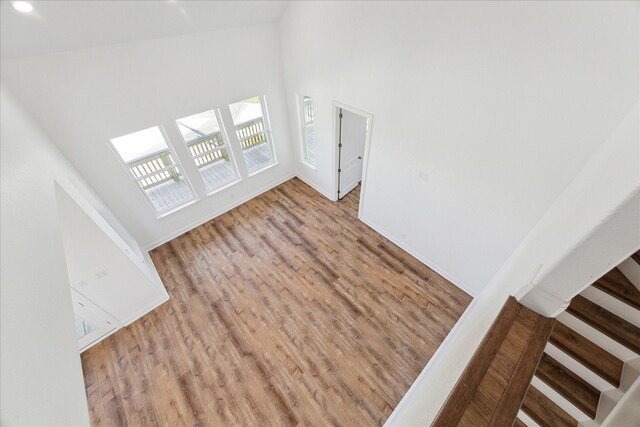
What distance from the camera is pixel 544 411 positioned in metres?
1.39

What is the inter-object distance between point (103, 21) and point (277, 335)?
13.3ft

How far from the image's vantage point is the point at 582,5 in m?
1.68

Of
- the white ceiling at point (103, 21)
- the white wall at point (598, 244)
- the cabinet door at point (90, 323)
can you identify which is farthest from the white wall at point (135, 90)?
the white wall at point (598, 244)

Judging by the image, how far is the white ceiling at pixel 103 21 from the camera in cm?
213

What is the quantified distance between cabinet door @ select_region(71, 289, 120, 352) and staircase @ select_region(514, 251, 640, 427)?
173 inches

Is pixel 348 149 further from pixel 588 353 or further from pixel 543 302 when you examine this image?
pixel 588 353

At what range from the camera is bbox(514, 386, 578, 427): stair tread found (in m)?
1.33

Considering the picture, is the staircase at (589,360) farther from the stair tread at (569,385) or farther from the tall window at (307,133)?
the tall window at (307,133)

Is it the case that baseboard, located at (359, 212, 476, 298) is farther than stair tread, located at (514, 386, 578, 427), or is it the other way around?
baseboard, located at (359, 212, 476, 298)

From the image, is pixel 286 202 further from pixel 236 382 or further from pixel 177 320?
pixel 236 382

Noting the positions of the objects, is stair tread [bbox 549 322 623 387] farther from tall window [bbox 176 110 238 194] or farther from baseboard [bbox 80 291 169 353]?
tall window [bbox 176 110 238 194]

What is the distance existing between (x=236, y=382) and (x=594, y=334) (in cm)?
332

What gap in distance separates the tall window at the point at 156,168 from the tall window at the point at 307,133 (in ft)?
8.00

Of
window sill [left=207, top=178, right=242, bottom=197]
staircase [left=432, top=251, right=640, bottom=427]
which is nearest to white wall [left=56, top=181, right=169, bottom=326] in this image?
window sill [left=207, top=178, right=242, bottom=197]
